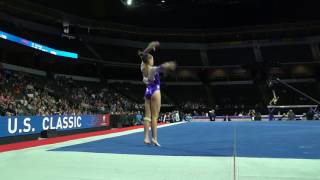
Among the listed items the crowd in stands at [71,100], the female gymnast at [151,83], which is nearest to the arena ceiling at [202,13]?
the crowd in stands at [71,100]

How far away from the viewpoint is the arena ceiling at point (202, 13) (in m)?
Answer: 35.3

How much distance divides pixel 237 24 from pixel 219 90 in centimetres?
850

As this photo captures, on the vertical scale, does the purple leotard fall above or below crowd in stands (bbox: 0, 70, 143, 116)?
below

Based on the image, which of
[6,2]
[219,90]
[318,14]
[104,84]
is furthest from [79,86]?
[318,14]

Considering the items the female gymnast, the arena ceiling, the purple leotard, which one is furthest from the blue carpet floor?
the arena ceiling

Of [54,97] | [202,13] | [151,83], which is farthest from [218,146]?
[202,13]

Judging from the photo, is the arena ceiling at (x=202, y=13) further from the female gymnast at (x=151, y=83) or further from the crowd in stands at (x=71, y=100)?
the female gymnast at (x=151, y=83)

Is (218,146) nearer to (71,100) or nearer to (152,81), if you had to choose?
(152,81)

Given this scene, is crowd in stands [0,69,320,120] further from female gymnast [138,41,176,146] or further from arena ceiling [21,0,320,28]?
female gymnast [138,41,176,146]

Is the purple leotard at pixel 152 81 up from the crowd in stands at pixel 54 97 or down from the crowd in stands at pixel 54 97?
down

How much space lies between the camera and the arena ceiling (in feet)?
116

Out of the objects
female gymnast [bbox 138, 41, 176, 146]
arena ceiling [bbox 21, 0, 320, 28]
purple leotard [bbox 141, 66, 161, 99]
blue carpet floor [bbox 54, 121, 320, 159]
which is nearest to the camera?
blue carpet floor [bbox 54, 121, 320, 159]

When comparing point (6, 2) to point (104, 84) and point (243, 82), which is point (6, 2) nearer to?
point (104, 84)

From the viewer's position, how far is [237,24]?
42.7 m
